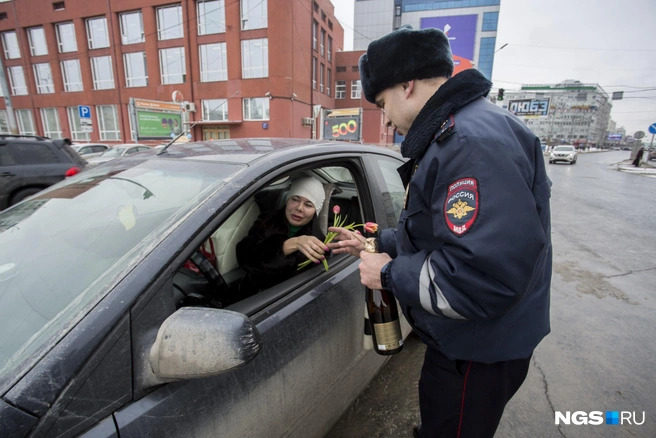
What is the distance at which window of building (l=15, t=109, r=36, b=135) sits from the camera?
28.2 metres

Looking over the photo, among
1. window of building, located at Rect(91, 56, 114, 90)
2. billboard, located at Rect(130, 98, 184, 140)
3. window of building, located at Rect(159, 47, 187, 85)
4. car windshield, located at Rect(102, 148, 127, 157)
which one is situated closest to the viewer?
car windshield, located at Rect(102, 148, 127, 157)

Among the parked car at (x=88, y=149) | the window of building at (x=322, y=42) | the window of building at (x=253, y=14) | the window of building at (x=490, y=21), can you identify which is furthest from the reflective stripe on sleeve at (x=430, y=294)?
the window of building at (x=490, y=21)

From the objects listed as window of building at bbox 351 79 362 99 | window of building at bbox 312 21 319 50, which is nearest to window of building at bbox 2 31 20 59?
window of building at bbox 312 21 319 50

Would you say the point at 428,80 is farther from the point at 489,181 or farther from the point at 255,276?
the point at 255,276

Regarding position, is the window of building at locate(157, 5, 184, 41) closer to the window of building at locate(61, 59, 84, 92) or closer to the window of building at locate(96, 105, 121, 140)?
the window of building at locate(96, 105, 121, 140)

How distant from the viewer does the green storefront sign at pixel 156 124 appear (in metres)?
18.4

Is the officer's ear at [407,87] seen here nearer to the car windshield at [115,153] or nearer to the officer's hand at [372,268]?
the officer's hand at [372,268]

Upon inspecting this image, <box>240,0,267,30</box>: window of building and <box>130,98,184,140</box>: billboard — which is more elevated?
<box>240,0,267,30</box>: window of building

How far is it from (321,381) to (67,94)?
34382 mm

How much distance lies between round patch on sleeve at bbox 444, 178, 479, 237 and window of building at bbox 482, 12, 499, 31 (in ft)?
180

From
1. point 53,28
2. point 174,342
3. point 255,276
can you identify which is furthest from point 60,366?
point 53,28

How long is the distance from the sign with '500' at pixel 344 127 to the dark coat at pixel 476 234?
68.4ft

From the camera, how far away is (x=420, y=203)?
3.83 ft

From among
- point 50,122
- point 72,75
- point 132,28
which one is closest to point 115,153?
point 132,28
